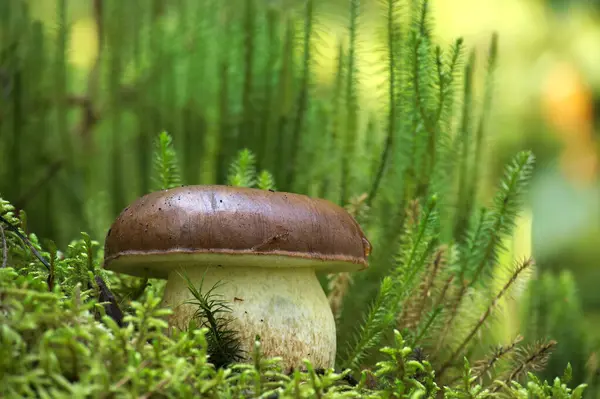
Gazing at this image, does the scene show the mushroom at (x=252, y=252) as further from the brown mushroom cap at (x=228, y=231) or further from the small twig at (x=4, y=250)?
the small twig at (x=4, y=250)

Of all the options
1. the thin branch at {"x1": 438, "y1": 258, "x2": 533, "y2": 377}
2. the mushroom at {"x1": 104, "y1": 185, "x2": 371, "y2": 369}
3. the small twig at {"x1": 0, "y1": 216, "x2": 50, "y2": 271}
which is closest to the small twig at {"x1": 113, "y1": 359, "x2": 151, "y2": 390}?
the mushroom at {"x1": 104, "y1": 185, "x2": 371, "y2": 369}

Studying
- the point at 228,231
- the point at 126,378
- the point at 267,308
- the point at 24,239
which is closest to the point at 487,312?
the point at 267,308

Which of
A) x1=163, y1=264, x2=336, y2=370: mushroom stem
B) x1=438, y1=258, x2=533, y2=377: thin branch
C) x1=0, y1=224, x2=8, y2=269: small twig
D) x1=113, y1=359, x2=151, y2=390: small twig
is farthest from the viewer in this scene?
x1=438, y1=258, x2=533, y2=377: thin branch

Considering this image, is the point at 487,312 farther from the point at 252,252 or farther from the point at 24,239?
the point at 24,239

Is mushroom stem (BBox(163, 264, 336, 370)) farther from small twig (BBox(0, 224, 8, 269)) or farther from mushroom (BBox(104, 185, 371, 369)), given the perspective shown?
small twig (BBox(0, 224, 8, 269))

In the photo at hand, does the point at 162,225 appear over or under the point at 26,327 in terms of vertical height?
over

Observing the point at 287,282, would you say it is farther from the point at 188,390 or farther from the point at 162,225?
the point at 188,390

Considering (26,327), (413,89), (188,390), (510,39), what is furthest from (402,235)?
(510,39)
